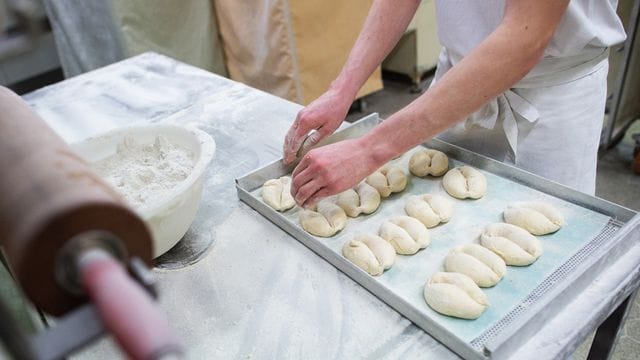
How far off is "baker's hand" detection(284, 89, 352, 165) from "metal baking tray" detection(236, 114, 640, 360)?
58 mm

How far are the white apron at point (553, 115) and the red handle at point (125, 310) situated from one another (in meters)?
0.94

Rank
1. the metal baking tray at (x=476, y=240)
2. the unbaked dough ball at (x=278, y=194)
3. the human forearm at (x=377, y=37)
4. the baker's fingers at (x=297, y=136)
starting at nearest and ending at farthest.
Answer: the metal baking tray at (x=476, y=240)
the unbaked dough ball at (x=278, y=194)
the baker's fingers at (x=297, y=136)
the human forearm at (x=377, y=37)

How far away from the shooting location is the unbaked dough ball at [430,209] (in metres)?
0.94

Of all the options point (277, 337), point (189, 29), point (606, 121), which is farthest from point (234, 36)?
point (277, 337)

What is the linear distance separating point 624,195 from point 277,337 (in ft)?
7.58

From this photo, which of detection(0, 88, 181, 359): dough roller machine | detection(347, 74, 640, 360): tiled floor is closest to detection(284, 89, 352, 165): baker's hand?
detection(0, 88, 181, 359): dough roller machine

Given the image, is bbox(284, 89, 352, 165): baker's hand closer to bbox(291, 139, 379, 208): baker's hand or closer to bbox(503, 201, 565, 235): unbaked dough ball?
bbox(291, 139, 379, 208): baker's hand

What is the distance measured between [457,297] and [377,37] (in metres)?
0.80

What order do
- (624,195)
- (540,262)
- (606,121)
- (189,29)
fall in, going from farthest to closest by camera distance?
(189,29) < (606,121) < (624,195) < (540,262)

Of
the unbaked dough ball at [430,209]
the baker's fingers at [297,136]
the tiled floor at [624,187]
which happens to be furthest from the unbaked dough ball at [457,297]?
the tiled floor at [624,187]

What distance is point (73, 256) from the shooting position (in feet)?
1.09

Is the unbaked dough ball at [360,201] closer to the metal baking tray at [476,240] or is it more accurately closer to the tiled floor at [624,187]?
the metal baking tray at [476,240]

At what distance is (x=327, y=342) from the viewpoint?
73cm

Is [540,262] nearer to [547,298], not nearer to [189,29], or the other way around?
[547,298]
